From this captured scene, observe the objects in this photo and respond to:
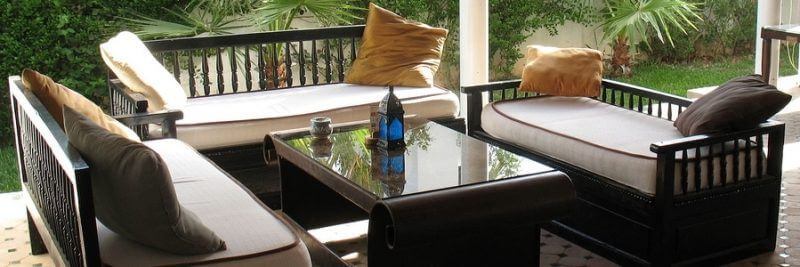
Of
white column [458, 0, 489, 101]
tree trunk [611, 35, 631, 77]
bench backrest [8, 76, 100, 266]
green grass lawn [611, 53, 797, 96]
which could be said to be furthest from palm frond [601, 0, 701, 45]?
bench backrest [8, 76, 100, 266]

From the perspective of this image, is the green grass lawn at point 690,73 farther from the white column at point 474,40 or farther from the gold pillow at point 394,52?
the gold pillow at point 394,52

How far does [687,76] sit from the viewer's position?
914cm

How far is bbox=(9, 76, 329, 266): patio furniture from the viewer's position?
2824 millimetres

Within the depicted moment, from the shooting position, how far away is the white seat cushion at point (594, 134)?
392cm

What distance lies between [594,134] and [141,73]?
6.62 ft

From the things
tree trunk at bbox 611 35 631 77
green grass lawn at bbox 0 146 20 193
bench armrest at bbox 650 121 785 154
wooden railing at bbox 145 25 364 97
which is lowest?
green grass lawn at bbox 0 146 20 193

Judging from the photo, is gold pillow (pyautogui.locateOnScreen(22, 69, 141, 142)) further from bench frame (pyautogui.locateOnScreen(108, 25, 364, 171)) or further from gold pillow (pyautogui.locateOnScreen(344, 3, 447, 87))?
gold pillow (pyautogui.locateOnScreen(344, 3, 447, 87))

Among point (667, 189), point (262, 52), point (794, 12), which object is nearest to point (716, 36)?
point (794, 12)

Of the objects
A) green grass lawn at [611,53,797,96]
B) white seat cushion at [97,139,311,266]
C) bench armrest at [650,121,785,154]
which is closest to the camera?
white seat cushion at [97,139,311,266]

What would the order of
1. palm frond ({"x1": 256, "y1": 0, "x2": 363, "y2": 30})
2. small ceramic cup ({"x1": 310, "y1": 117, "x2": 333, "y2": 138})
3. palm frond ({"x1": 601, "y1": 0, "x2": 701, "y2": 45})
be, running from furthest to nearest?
palm frond ({"x1": 601, "y1": 0, "x2": 701, "y2": 45}) → palm frond ({"x1": 256, "y1": 0, "x2": 363, "y2": 30}) → small ceramic cup ({"x1": 310, "y1": 117, "x2": 333, "y2": 138})

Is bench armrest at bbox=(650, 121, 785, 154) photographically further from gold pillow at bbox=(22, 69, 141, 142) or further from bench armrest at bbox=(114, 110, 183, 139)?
bench armrest at bbox=(114, 110, 183, 139)

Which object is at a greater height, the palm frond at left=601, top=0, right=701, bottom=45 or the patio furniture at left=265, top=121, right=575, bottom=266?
the palm frond at left=601, top=0, right=701, bottom=45

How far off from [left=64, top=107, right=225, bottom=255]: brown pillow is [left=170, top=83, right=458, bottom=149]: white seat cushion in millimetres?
1727

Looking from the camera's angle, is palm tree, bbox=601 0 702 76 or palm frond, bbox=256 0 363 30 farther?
palm tree, bbox=601 0 702 76
